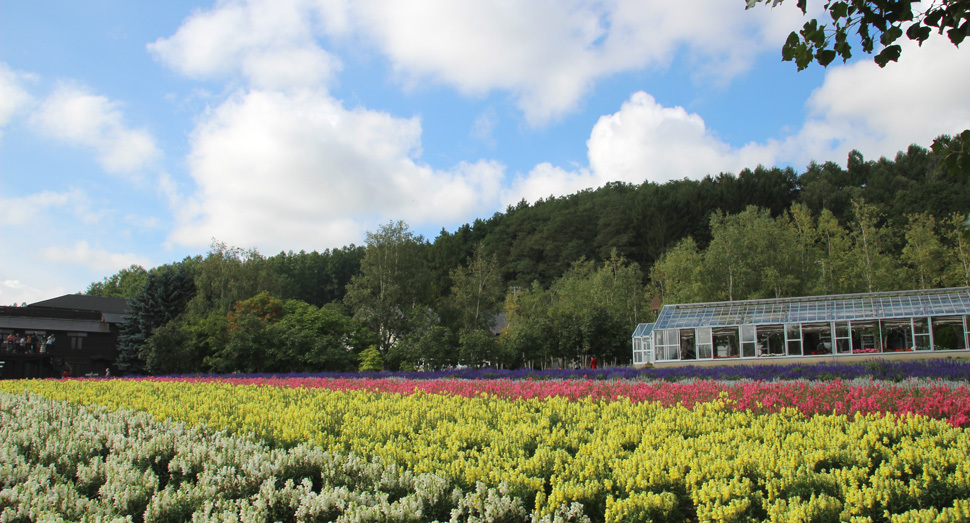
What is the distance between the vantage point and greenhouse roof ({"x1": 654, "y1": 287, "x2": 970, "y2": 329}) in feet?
88.3

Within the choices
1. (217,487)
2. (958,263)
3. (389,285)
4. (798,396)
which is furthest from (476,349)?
(958,263)

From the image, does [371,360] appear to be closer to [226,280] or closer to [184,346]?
[184,346]

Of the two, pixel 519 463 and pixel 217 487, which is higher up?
pixel 519 463

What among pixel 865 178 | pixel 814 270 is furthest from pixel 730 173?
pixel 814 270

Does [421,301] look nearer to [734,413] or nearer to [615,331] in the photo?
[615,331]

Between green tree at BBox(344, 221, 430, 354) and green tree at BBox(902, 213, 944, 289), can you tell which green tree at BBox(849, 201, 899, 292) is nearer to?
green tree at BBox(902, 213, 944, 289)

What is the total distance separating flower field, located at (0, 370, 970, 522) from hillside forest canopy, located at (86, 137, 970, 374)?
16.0 metres

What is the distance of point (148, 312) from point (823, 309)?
147 ft

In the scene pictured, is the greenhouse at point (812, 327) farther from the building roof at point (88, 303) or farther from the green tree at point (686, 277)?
the building roof at point (88, 303)

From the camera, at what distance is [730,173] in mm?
78250

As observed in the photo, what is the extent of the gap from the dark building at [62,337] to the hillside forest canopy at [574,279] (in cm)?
534

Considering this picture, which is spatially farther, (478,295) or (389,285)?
(478,295)

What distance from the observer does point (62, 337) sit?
160 feet

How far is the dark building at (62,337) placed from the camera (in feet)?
128
